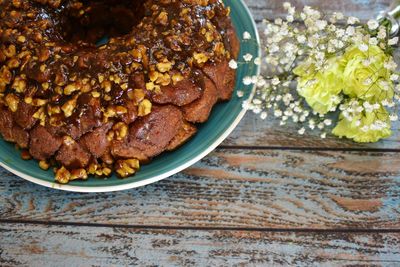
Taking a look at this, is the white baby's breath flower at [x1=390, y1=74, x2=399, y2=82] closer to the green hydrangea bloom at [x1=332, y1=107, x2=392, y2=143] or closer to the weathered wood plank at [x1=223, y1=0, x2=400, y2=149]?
the green hydrangea bloom at [x1=332, y1=107, x2=392, y2=143]

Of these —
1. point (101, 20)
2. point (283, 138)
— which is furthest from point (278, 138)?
point (101, 20)

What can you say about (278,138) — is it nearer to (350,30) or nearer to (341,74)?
(341,74)

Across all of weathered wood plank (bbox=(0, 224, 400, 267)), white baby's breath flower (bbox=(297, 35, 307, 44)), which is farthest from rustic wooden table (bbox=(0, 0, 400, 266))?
white baby's breath flower (bbox=(297, 35, 307, 44))

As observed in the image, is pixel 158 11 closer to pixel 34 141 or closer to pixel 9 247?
pixel 34 141


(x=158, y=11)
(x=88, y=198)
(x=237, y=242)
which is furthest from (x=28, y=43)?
(x=237, y=242)

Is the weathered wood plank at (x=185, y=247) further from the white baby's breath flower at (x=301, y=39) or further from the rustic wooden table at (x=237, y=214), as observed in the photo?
the white baby's breath flower at (x=301, y=39)

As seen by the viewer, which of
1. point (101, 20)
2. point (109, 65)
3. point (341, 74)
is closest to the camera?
point (109, 65)
